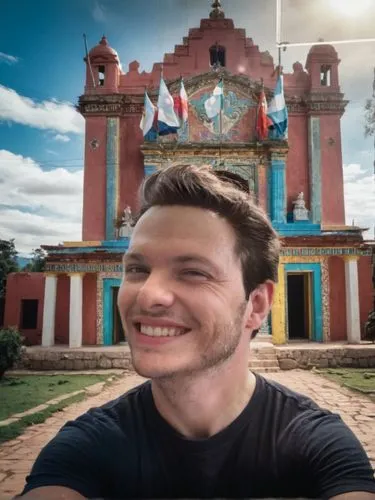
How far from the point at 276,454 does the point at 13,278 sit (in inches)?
502

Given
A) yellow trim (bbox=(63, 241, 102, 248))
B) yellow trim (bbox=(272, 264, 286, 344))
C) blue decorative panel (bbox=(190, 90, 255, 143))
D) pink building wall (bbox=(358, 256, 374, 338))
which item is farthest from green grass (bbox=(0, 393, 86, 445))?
blue decorative panel (bbox=(190, 90, 255, 143))

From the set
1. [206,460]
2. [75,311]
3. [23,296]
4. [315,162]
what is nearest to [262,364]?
[75,311]

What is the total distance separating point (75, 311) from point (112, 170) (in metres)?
4.73

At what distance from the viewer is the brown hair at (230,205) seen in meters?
1.25

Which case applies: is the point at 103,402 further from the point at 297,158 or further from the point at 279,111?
the point at 297,158

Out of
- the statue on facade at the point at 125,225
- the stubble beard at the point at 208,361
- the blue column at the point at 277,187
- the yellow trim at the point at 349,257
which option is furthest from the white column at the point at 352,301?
the stubble beard at the point at 208,361

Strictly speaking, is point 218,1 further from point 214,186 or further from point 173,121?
point 173,121

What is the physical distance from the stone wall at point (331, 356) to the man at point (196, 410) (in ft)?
29.7

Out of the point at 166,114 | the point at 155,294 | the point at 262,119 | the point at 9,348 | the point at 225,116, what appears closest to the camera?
the point at 155,294

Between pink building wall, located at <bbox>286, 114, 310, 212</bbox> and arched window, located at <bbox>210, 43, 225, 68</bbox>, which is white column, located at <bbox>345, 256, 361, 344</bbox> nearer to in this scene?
pink building wall, located at <bbox>286, 114, 310, 212</bbox>

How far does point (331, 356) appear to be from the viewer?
32.4 feet

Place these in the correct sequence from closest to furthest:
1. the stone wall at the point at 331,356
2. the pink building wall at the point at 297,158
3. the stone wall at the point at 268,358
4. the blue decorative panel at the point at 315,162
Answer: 1. the stone wall at the point at 268,358
2. the stone wall at the point at 331,356
3. the blue decorative panel at the point at 315,162
4. the pink building wall at the point at 297,158

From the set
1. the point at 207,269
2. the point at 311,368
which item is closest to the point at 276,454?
the point at 207,269

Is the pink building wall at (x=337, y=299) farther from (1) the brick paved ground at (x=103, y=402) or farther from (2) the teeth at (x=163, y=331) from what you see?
(2) the teeth at (x=163, y=331)
